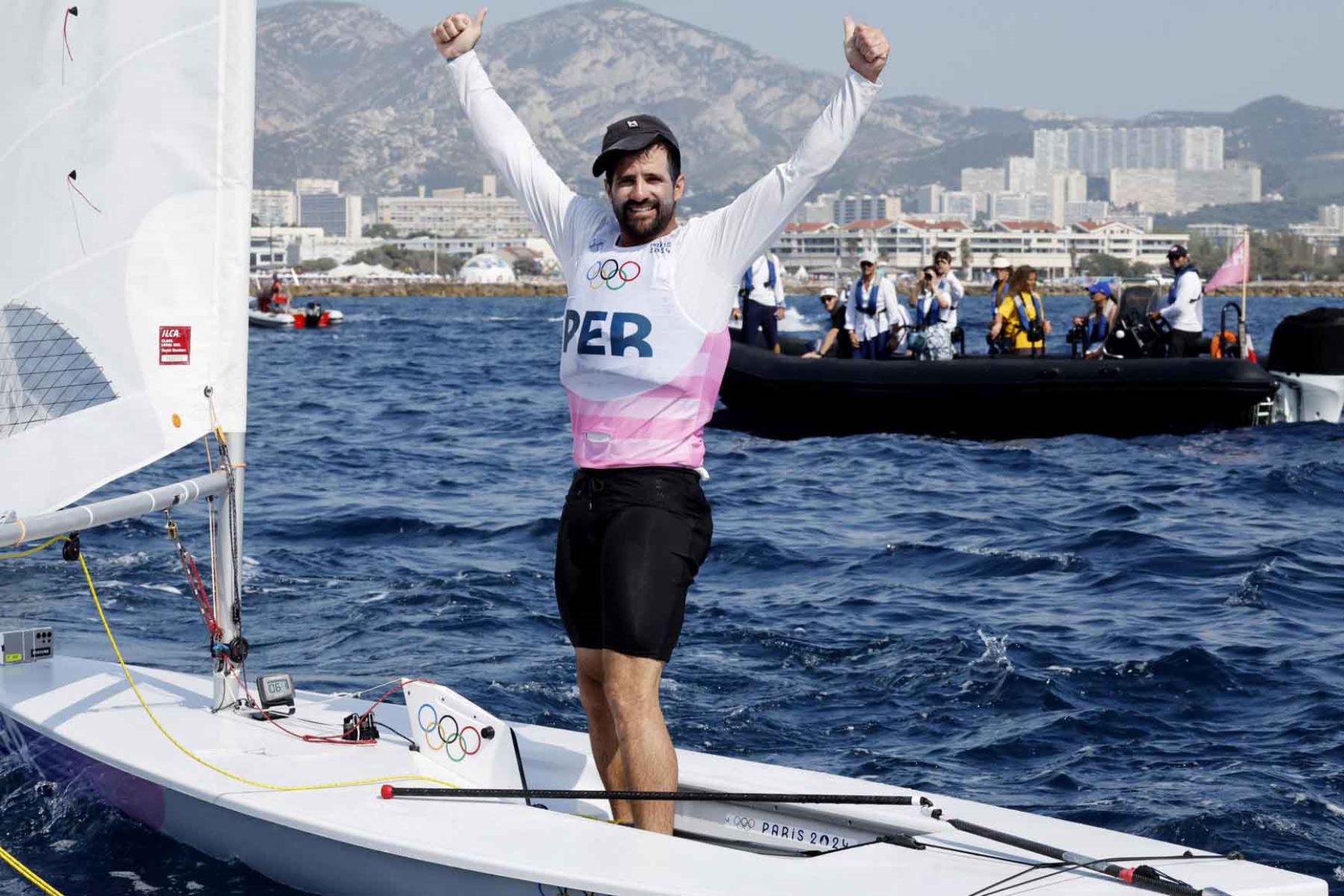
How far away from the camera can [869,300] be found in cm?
1792

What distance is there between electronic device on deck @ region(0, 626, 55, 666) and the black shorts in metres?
2.62

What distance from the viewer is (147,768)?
464 cm

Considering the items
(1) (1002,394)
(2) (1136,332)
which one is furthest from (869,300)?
(2) (1136,332)

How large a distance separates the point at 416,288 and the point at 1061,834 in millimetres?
140259

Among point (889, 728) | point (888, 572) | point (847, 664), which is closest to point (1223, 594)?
point (888, 572)

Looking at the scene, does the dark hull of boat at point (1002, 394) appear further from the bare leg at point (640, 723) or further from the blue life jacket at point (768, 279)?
the bare leg at point (640, 723)

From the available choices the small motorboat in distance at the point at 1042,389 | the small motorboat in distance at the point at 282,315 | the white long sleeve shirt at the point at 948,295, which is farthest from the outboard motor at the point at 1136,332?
the small motorboat in distance at the point at 282,315

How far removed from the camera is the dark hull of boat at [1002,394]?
16156mm

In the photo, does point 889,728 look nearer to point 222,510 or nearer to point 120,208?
point 222,510

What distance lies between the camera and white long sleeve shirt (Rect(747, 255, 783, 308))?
17.7 meters

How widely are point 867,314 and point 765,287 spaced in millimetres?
1196

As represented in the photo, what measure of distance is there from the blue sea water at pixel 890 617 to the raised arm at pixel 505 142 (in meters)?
2.00

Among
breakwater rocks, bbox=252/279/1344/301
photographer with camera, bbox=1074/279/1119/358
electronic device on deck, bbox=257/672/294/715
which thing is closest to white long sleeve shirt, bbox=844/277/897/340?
photographer with camera, bbox=1074/279/1119/358

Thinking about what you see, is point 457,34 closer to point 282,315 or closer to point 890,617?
point 890,617
